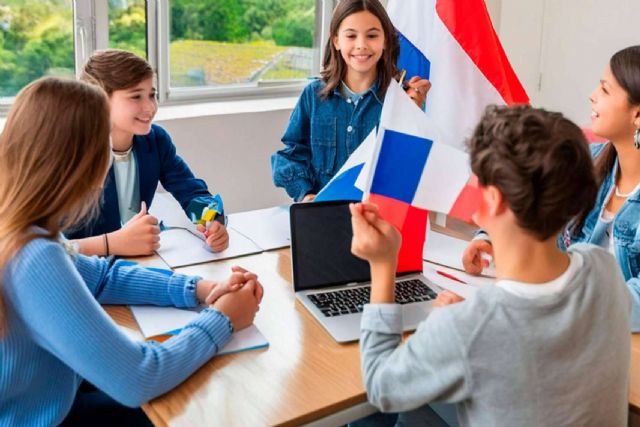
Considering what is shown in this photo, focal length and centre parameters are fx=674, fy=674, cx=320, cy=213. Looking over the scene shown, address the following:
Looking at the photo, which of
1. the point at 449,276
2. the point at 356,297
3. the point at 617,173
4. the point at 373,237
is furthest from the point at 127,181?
the point at 617,173

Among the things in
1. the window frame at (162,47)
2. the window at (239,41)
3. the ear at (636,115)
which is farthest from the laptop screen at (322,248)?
the window at (239,41)

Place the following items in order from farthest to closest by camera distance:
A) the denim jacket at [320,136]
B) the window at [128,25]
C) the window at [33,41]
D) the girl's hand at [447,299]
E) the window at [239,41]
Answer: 1. the window at [239,41]
2. the window at [128,25]
3. the window at [33,41]
4. the denim jacket at [320,136]
5. the girl's hand at [447,299]

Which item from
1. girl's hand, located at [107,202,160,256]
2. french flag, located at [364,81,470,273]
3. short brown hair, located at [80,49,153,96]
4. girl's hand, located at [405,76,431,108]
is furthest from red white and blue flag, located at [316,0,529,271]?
short brown hair, located at [80,49,153,96]

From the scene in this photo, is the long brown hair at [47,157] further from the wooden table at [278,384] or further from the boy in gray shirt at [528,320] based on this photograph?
the boy in gray shirt at [528,320]

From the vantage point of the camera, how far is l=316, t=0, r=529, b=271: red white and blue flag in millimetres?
1385

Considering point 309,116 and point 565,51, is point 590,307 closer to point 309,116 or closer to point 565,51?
point 309,116

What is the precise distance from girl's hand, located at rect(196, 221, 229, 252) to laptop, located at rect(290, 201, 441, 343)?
1.00 feet

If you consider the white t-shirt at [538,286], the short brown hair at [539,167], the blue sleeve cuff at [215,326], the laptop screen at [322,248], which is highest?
the short brown hair at [539,167]

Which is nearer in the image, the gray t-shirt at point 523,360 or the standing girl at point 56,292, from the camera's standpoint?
the gray t-shirt at point 523,360

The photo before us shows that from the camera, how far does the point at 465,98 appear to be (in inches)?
96.4

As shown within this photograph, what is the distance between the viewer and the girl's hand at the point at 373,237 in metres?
1.20

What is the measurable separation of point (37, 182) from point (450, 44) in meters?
1.71

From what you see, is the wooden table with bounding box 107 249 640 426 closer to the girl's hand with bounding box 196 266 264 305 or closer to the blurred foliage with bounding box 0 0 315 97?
the girl's hand with bounding box 196 266 264 305

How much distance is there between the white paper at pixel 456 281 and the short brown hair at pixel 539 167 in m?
0.58
